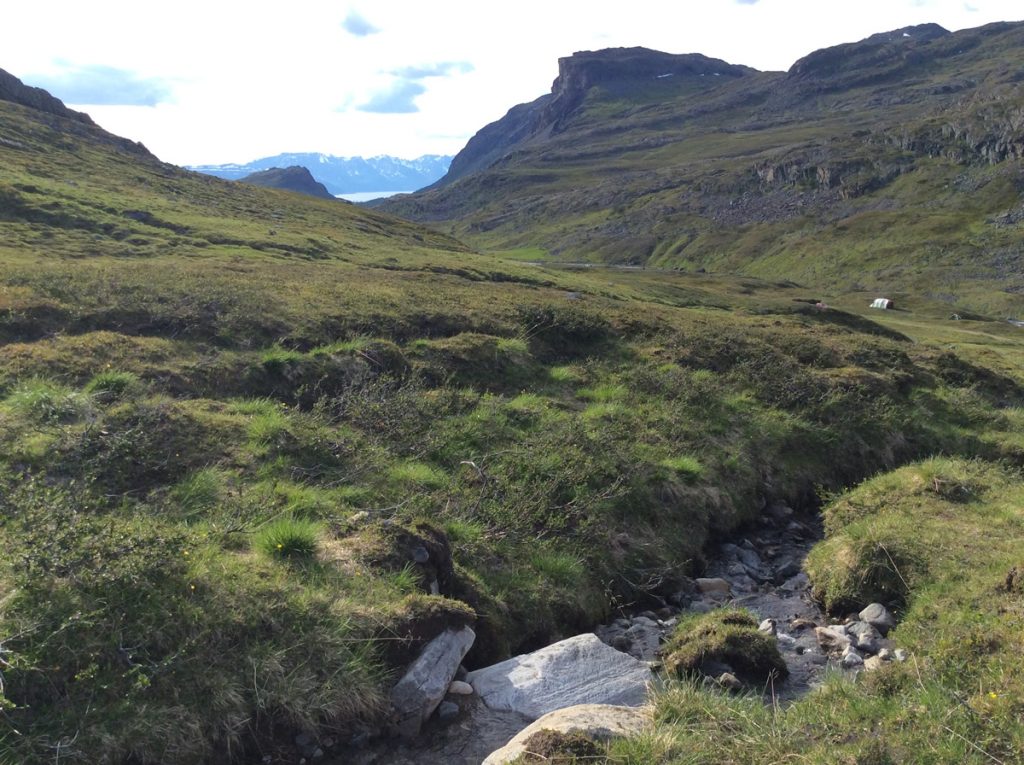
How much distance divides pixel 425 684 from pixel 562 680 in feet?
5.67

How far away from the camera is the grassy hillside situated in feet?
23.1

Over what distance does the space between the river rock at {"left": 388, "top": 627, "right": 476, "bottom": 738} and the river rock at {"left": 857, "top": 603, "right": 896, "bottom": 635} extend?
650 centimetres

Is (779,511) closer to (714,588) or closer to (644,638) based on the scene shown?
(714,588)

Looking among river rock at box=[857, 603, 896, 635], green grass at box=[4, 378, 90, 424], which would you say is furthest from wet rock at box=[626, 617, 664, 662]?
green grass at box=[4, 378, 90, 424]

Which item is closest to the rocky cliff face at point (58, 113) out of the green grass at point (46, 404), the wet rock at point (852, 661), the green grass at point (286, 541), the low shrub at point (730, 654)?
the green grass at point (46, 404)

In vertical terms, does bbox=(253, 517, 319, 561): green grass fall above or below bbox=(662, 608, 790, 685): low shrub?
above

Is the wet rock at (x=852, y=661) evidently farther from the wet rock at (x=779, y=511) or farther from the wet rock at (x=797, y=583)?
the wet rock at (x=779, y=511)

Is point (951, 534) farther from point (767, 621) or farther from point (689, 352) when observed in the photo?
point (689, 352)

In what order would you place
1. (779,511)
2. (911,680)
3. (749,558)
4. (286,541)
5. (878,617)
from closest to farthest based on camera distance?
(911,680), (286,541), (878,617), (749,558), (779,511)

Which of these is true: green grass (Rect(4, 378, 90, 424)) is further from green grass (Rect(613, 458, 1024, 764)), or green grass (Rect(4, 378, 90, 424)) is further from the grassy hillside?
green grass (Rect(613, 458, 1024, 764))

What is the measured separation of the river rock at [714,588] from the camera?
12094 mm

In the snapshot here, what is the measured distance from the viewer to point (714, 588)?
12.3 m

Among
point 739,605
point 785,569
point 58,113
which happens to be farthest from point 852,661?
point 58,113

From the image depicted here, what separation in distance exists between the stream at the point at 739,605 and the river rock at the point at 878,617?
644 millimetres
